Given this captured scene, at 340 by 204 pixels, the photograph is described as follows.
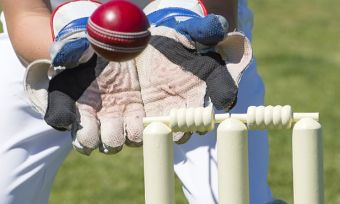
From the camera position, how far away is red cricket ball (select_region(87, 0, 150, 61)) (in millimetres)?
2117

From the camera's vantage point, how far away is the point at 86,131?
223 centimetres

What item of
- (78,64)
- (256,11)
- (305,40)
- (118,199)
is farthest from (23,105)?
(256,11)

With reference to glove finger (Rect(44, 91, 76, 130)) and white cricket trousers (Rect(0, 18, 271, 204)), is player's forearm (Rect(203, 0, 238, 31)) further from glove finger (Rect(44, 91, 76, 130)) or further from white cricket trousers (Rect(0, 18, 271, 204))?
glove finger (Rect(44, 91, 76, 130))

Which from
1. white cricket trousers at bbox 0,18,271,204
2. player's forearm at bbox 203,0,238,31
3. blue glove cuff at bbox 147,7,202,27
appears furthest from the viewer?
white cricket trousers at bbox 0,18,271,204

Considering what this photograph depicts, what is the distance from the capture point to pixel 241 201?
85.4 inches

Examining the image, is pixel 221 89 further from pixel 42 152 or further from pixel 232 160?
pixel 42 152

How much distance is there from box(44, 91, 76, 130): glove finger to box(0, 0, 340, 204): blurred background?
2402 mm

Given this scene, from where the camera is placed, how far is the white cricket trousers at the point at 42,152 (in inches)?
112

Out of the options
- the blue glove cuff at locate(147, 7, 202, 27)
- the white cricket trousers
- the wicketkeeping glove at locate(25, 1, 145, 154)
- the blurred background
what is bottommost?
the blurred background

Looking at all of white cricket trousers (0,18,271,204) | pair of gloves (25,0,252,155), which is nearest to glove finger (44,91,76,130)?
pair of gloves (25,0,252,155)

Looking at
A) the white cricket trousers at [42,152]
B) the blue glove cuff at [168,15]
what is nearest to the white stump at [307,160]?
the blue glove cuff at [168,15]

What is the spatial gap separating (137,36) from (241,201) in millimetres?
341

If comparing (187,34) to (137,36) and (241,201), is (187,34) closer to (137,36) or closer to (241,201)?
(137,36)

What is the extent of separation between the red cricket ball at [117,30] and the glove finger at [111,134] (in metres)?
0.15
